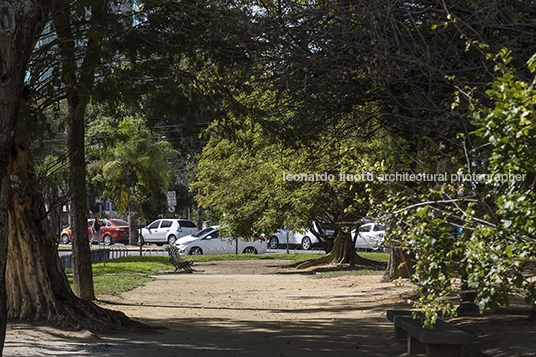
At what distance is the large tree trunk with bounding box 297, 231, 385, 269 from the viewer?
2184 centimetres

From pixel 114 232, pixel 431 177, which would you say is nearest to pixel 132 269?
pixel 431 177

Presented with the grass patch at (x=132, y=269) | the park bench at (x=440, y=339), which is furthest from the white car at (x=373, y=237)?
the grass patch at (x=132, y=269)

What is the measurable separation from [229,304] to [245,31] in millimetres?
6621

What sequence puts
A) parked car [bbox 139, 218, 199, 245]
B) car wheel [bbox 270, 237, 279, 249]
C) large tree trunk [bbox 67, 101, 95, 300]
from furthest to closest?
parked car [bbox 139, 218, 199, 245], car wheel [bbox 270, 237, 279, 249], large tree trunk [bbox 67, 101, 95, 300]

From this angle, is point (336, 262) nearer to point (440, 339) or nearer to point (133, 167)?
point (133, 167)

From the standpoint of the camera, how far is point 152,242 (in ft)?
129

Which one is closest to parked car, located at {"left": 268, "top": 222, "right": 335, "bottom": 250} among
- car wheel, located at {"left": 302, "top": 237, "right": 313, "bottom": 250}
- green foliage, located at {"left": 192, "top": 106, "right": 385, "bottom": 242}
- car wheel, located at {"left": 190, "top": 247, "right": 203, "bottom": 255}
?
car wheel, located at {"left": 302, "top": 237, "right": 313, "bottom": 250}

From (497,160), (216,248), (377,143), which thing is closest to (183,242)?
(216,248)

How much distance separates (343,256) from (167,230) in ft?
62.3

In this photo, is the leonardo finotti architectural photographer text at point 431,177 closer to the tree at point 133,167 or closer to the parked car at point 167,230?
the tree at point 133,167

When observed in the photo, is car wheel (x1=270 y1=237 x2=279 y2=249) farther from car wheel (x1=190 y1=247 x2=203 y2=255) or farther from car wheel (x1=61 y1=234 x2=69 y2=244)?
car wheel (x1=61 y1=234 x2=69 y2=244)

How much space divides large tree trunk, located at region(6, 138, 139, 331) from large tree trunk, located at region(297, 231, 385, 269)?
534 inches

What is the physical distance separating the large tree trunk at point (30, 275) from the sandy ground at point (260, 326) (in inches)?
15.0

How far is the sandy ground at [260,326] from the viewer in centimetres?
739
